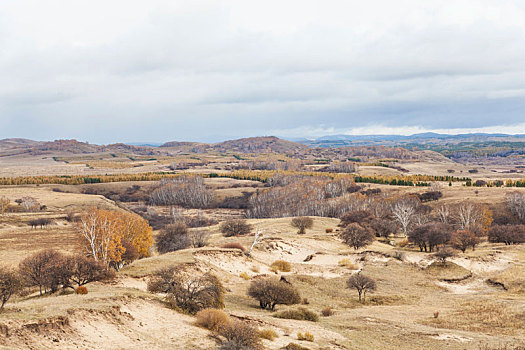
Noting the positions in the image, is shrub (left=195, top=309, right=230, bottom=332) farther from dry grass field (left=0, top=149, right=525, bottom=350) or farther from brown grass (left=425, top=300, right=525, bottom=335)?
brown grass (left=425, top=300, right=525, bottom=335)

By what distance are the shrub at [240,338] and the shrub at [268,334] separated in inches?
39.6

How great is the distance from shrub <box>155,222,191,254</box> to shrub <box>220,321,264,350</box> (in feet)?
125

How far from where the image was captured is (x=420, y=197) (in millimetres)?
122375

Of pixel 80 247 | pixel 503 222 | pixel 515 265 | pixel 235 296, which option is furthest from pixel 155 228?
pixel 503 222

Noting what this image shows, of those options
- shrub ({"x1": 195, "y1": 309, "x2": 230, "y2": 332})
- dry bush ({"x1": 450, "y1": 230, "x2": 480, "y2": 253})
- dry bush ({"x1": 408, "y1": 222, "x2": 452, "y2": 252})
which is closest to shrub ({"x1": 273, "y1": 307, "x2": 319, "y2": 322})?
shrub ({"x1": 195, "y1": 309, "x2": 230, "y2": 332})

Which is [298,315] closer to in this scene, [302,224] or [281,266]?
[281,266]

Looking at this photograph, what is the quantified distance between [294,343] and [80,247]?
30.5 metres

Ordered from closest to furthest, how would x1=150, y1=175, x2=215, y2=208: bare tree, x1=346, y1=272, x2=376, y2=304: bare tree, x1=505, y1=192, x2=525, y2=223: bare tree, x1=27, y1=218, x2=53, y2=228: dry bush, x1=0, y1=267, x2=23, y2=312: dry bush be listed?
x1=0, y1=267, x2=23, y2=312: dry bush → x1=346, y1=272, x2=376, y2=304: bare tree → x1=27, y1=218, x2=53, y2=228: dry bush → x1=505, y1=192, x2=525, y2=223: bare tree → x1=150, y1=175, x2=215, y2=208: bare tree

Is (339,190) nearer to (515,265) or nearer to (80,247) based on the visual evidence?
(515,265)

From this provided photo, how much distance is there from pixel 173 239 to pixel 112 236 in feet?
60.1

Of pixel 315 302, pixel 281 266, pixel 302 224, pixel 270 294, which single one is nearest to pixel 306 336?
pixel 270 294

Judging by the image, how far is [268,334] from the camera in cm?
2095

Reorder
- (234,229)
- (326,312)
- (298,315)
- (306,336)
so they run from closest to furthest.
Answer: (306,336)
(298,315)
(326,312)
(234,229)

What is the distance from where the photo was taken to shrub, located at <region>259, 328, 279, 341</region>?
20.7m
